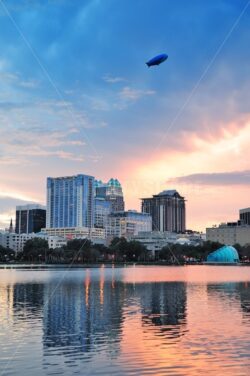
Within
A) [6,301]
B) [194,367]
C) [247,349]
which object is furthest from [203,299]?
[194,367]

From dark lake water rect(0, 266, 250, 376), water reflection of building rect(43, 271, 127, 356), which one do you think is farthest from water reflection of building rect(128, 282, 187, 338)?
water reflection of building rect(43, 271, 127, 356)

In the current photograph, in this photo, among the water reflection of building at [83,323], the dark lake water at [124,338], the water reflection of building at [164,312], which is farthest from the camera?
the water reflection of building at [164,312]

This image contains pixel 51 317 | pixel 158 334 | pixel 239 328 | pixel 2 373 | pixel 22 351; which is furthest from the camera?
pixel 51 317

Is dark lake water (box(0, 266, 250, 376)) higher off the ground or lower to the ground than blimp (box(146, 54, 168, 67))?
lower

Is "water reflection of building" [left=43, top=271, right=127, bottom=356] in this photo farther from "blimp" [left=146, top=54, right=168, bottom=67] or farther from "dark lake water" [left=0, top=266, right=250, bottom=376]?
"blimp" [left=146, top=54, right=168, bottom=67]

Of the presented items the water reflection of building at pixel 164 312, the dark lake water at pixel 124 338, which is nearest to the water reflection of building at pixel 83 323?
the dark lake water at pixel 124 338

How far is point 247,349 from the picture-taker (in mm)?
26234

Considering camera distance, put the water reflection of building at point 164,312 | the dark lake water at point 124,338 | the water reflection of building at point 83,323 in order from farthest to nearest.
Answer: the water reflection of building at point 164,312, the water reflection of building at point 83,323, the dark lake water at point 124,338

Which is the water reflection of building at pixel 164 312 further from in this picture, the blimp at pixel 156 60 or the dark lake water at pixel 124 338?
the blimp at pixel 156 60

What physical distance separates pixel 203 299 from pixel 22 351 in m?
28.0

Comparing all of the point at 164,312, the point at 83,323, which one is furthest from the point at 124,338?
the point at 164,312

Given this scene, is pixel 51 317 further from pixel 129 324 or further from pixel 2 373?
pixel 2 373

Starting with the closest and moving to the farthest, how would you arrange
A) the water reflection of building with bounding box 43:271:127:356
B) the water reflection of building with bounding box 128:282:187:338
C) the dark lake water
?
the dark lake water < the water reflection of building with bounding box 43:271:127:356 < the water reflection of building with bounding box 128:282:187:338

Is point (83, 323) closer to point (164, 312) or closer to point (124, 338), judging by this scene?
point (124, 338)
